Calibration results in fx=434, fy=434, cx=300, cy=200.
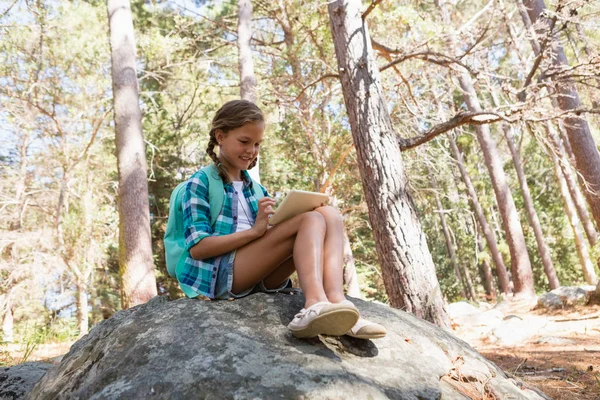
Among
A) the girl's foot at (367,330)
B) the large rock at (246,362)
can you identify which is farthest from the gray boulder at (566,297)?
the girl's foot at (367,330)

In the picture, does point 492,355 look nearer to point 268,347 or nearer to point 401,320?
point 401,320

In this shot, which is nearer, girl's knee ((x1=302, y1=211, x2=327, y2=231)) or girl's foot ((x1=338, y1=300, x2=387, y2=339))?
girl's foot ((x1=338, y1=300, x2=387, y2=339))

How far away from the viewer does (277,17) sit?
998 centimetres

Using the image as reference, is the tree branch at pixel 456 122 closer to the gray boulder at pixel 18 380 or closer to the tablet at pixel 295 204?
the tablet at pixel 295 204

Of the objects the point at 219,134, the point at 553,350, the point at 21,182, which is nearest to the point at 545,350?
the point at 553,350

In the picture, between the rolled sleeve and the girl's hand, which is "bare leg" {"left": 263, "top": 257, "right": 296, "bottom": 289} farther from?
the rolled sleeve

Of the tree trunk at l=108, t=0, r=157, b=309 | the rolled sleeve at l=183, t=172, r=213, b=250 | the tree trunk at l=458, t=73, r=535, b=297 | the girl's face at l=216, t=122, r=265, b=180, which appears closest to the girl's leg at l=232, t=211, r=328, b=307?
the rolled sleeve at l=183, t=172, r=213, b=250

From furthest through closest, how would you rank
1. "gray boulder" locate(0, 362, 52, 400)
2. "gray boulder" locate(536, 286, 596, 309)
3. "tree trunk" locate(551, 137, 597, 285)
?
"tree trunk" locate(551, 137, 597, 285) → "gray boulder" locate(536, 286, 596, 309) → "gray boulder" locate(0, 362, 52, 400)

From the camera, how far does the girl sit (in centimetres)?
200

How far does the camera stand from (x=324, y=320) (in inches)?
73.5

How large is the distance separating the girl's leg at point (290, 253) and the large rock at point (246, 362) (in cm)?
15

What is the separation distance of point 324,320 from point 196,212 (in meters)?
0.91

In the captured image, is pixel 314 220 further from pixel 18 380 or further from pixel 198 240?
pixel 18 380

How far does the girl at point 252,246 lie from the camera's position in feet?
6.57
